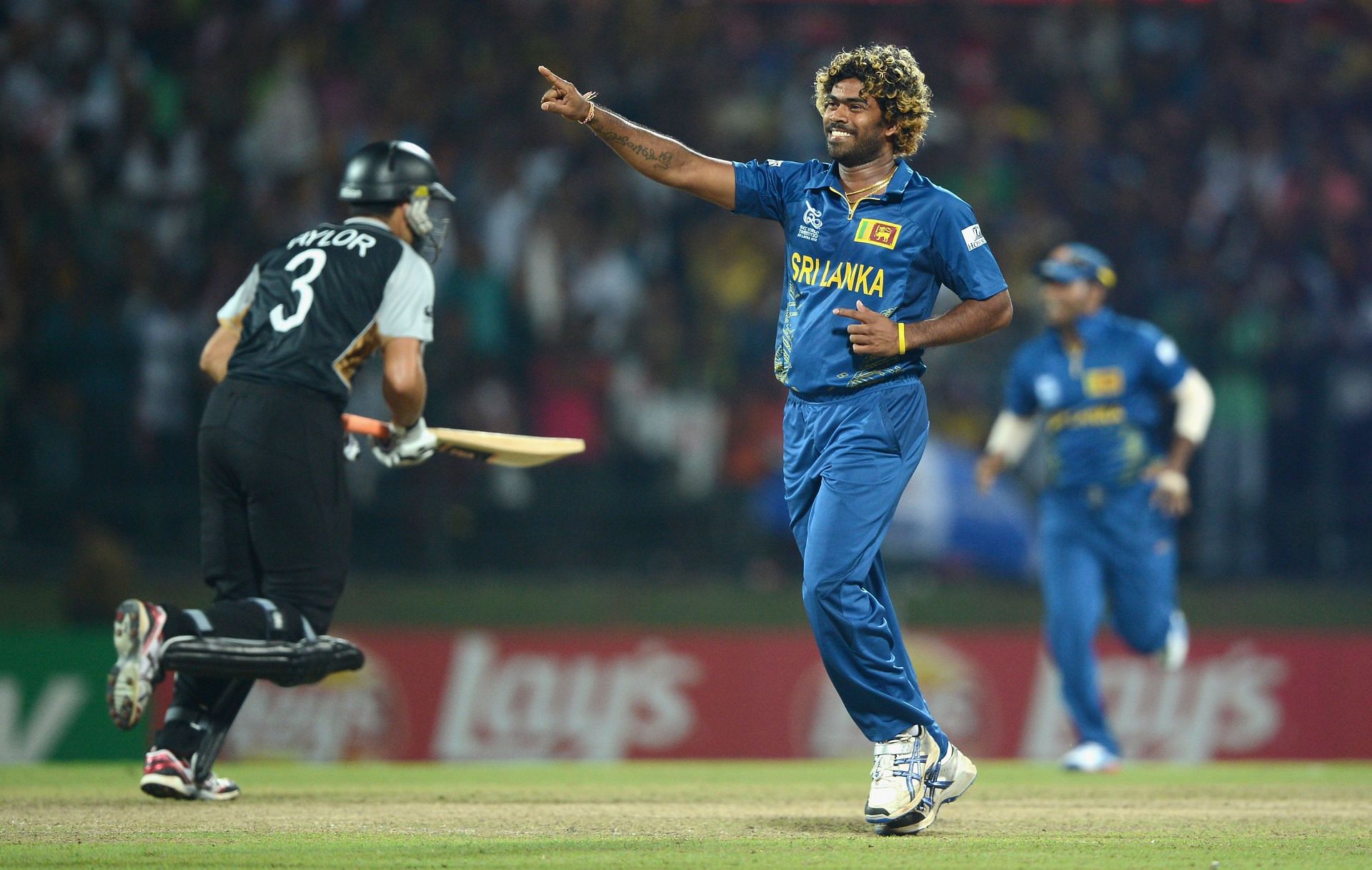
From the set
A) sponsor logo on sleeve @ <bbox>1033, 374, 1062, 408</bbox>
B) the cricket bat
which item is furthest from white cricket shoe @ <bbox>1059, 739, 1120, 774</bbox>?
the cricket bat

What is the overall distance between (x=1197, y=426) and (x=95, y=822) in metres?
6.64

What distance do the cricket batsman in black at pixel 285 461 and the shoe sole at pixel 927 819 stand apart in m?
2.11

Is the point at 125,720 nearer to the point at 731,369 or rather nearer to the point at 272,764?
the point at 272,764

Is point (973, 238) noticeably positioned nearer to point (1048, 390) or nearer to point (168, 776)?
point (168, 776)

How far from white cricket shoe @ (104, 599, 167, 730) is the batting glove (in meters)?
1.05

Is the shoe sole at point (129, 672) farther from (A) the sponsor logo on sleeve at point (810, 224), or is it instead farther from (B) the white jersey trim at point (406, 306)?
(A) the sponsor logo on sleeve at point (810, 224)

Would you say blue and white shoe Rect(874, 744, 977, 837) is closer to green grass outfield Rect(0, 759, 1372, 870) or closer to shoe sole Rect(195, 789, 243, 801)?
green grass outfield Rect(0, 759, 1372, 870)

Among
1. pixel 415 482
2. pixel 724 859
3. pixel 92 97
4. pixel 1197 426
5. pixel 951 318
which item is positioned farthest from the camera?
pixel 92 97

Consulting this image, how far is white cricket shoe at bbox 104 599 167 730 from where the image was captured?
5820 millimetres

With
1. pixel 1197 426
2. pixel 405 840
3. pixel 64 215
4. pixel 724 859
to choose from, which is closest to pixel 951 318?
pixel 724 859

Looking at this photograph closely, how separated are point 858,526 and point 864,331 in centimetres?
66

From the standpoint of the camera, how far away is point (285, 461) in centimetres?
619

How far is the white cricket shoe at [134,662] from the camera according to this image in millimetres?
5820

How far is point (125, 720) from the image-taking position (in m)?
5.83
